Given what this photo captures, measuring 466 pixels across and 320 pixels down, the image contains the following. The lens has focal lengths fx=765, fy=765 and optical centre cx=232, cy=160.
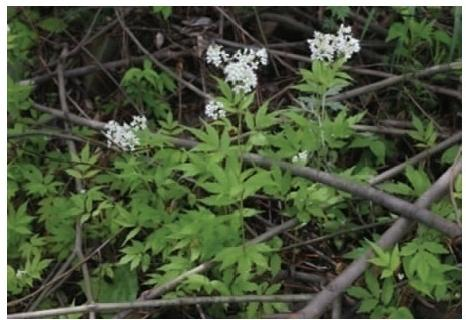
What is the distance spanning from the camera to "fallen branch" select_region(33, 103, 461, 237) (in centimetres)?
177

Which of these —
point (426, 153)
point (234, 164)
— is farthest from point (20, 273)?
point (426, 153)

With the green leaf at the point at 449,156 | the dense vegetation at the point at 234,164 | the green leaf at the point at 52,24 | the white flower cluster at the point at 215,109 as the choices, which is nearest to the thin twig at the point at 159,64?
the dense vegetation at the point at 234,164

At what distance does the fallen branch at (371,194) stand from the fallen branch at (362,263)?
0.03m

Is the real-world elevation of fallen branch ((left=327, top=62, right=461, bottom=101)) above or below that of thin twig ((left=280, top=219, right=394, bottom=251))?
above

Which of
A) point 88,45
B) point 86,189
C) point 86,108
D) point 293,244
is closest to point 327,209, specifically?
point 293,244

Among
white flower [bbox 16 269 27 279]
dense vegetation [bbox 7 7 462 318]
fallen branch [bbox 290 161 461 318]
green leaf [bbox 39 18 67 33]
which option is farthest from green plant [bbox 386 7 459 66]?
white flower [bbox 16 269 27 279]

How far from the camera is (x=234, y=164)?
1747mm

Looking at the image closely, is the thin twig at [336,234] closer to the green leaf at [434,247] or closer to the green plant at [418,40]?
the green leaf at [434,247]

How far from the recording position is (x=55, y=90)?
263 cm

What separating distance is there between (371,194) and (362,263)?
0.60 ft

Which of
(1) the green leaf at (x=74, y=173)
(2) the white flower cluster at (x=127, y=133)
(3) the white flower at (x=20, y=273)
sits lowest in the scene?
(3) the white flower at (x=20, y=273)

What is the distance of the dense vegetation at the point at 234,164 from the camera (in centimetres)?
179

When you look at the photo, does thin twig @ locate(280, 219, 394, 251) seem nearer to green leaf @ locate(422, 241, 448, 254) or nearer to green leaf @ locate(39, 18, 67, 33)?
green leaf @ locate(422, 241, 448, 254)
